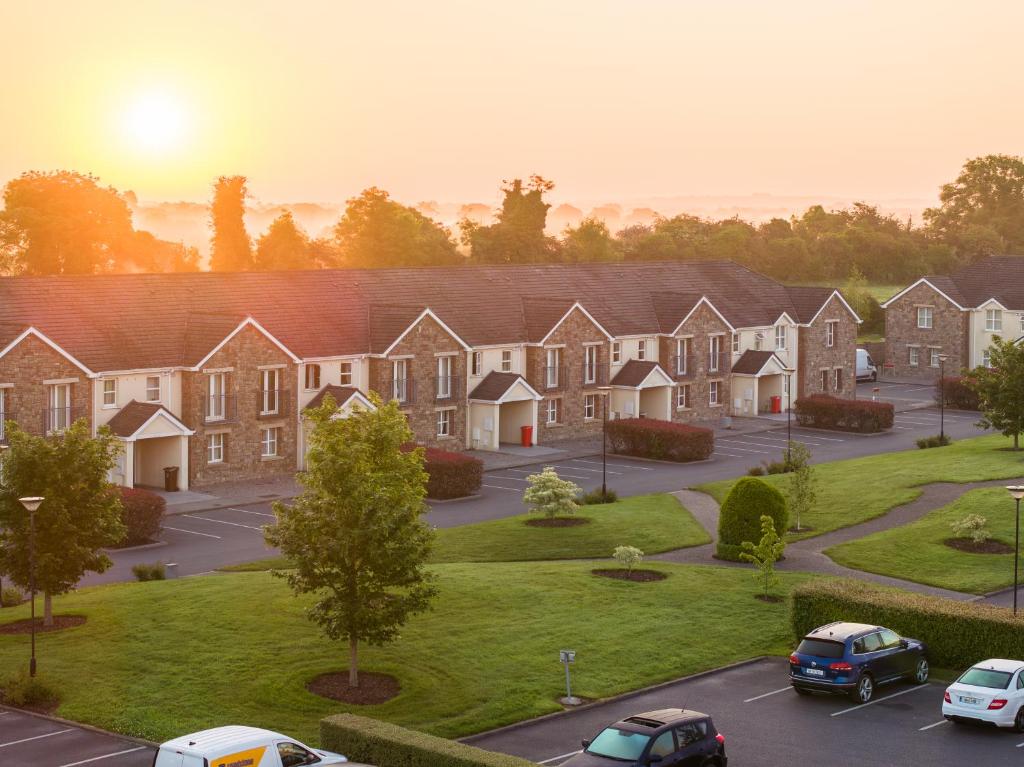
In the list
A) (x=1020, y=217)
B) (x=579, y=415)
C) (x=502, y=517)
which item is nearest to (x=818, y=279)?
(x=1020, y=217)

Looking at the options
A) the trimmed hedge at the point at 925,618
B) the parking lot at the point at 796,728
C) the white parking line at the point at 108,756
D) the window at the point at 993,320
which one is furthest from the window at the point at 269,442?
the window at the point at 993,320

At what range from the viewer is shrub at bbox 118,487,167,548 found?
51.5 meters

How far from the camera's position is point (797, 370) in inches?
3622

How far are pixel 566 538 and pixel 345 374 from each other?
71.4 feet

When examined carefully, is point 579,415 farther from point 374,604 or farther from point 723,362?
point 374,604

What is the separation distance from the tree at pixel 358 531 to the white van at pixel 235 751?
6.67 meters

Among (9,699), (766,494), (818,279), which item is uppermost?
(818,279)

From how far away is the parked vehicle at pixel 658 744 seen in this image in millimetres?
26844

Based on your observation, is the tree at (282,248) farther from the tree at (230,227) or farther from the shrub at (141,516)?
the shrub at (141,516)

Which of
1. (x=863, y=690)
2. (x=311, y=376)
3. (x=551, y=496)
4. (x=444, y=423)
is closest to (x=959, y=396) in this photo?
(x=444, y=423)

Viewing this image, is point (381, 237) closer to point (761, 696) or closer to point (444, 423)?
point (444, 423)

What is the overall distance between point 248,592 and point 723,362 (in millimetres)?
49665

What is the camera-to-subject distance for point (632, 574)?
44812 mm

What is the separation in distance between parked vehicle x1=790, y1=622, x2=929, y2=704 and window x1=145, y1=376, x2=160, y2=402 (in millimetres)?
36356
